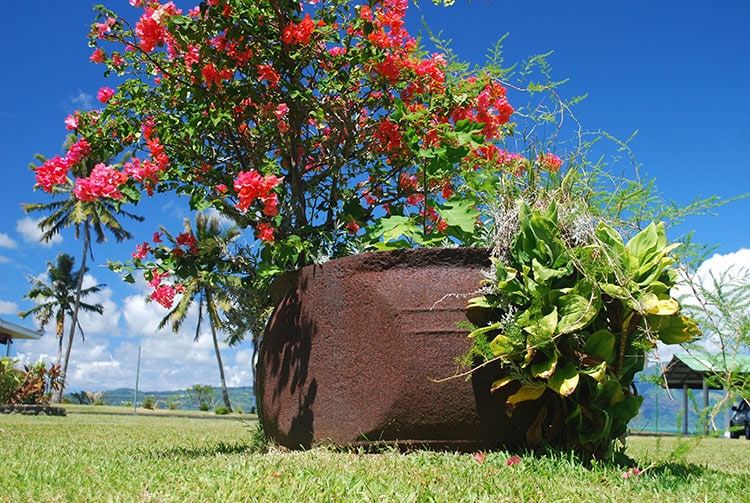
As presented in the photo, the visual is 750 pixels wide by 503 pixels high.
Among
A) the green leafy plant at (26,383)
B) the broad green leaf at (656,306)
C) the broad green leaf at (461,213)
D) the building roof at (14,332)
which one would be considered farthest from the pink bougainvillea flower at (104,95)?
the building roof at (14,332)

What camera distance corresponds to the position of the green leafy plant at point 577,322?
324 cm

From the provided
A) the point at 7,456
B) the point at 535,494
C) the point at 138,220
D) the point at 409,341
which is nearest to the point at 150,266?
the point at 7,456

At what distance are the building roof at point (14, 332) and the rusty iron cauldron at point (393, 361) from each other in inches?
1053

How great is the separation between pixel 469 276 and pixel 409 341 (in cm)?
50

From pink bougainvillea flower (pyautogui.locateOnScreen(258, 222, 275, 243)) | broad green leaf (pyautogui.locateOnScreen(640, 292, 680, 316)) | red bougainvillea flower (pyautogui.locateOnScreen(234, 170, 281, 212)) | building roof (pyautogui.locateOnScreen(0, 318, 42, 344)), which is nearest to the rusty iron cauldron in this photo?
pink bougainvillea flower (pyautogui.locateOnScreen(258, 222, 275, 243))

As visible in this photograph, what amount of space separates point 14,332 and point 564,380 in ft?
96.4

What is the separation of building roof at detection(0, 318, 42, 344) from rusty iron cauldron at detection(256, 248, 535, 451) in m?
26.8

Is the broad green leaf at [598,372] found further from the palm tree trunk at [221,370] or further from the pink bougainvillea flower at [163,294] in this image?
the palm tree trunk at [221,370]

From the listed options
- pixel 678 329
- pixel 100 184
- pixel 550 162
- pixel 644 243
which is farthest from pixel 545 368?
pixel 100 184

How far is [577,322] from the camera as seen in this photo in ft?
10.5

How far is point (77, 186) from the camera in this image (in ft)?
14.2

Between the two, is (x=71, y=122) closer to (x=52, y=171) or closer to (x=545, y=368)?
(x=52, y=171)

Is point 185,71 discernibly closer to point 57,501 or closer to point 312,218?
point 312,218

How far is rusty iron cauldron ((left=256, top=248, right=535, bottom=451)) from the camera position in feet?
11.4
